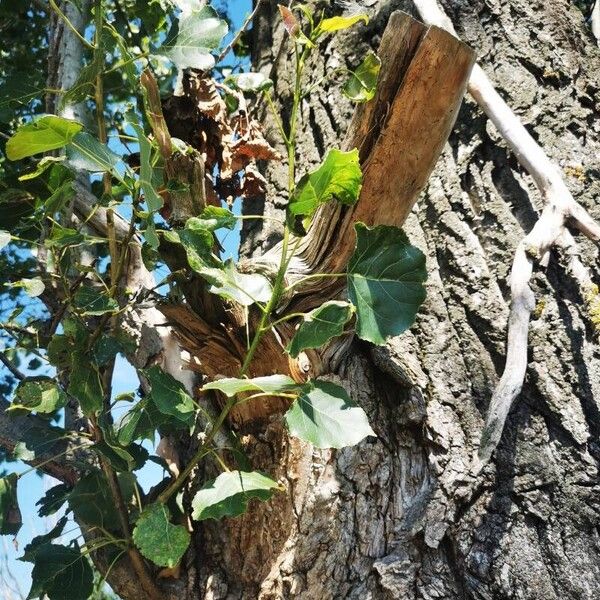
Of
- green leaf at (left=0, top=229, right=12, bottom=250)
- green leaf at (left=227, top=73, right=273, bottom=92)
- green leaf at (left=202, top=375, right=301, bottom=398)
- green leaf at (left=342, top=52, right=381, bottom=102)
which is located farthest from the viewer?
green leaf at (left=227, top=73, right=273, bottom=92)

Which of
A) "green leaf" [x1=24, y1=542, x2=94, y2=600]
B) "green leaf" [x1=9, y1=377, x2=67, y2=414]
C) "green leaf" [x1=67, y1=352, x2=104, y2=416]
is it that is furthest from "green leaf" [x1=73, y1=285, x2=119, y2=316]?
"green leaf" [x1=24, y1=542, x2=94, y2=600]

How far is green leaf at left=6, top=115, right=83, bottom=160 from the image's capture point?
1.13 m

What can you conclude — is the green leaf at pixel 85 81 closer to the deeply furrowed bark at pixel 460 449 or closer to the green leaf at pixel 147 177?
the green leaf at pixel 147 177

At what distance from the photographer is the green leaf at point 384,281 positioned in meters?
1.12

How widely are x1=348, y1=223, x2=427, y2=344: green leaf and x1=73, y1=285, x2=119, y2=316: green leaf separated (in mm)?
460

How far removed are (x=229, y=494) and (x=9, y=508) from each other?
0.58 metres

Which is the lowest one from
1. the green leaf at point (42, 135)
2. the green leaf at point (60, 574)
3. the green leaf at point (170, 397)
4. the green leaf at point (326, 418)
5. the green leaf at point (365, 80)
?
the green leaf at point (60, 574)

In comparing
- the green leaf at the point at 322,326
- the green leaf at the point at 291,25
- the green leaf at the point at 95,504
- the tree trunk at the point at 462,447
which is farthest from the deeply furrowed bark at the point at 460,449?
the green leaf at the point at 291,25

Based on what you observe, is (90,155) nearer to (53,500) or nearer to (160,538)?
(160,538)

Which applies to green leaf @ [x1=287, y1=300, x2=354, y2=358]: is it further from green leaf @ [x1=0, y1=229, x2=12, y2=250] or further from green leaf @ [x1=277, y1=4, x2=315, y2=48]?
green leaf @ [x1=0, y1=229, x2=12, y2=250]

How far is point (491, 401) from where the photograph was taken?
135 centimetres

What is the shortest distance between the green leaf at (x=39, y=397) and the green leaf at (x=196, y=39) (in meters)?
0.66

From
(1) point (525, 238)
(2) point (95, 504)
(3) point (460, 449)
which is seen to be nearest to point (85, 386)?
(2) point (95, 504)

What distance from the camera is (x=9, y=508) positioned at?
58.1 inches
